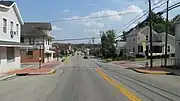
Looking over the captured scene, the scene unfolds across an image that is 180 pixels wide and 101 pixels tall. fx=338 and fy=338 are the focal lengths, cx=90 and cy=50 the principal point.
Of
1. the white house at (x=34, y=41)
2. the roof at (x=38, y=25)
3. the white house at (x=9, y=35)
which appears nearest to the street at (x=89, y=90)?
the white house at (x=9, y=35)

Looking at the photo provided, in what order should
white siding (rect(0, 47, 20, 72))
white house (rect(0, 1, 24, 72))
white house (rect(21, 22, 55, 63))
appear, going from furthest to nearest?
white house (rect(21, 22, 55, 63))
white house (rect(0, 1, 24, 72))
white siding (rect(0, 47, 20, 72))

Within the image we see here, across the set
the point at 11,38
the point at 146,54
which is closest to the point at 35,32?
the point at 146,54

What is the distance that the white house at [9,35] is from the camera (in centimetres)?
3412

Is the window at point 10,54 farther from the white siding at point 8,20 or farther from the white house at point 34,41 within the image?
the white house at point 34,41

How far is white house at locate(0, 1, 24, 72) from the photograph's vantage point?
112 ft

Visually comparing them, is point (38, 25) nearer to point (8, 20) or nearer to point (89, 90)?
point (8, 20)

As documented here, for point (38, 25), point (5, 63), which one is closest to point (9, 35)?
point (5, 63)

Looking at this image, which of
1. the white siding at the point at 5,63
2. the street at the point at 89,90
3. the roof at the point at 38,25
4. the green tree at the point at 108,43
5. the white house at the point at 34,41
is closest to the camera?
the street at the point at 89,90

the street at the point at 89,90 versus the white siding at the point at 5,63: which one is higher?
the white siding at the point at 5,63

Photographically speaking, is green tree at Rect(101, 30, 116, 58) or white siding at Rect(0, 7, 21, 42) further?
green tree at Rect(101, 30, 116, 58)

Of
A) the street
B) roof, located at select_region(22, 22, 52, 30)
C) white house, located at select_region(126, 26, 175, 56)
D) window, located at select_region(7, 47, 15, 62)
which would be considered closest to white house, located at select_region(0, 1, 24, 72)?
window, located at select_region(7, 47, 15, 62)

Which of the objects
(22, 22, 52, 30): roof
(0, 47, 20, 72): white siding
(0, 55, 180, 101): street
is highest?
(22, 22, 52, 30): roof

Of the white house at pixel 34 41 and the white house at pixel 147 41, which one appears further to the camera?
the white house at pixel 147 41

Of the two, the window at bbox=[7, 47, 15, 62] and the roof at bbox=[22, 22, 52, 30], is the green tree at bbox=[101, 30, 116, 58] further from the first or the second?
the window at bbox=[7, 47, 15, 62]
